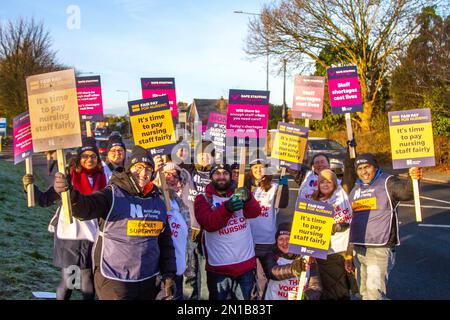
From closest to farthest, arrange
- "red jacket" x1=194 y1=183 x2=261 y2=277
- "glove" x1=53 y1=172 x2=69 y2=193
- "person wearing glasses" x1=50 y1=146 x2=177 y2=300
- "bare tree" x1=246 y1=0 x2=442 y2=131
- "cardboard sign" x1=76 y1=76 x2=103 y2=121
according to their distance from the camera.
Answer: "glove" x1=53 y1=172 x2=69 y2=193, "person wearing glasses" x1=50 y1=146 x2=177 y2=300, "red jacket" x1=194 y1=183 x2=261 y2=277, "cardboard sign" x1=76 y1=76 x2=103 y2=121, "bare tree" x1=246 y1=0 x2=442 y2=131

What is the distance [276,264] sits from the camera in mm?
4582

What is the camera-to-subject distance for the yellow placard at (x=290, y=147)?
587 cm

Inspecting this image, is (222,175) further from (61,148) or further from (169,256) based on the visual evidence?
(61,148)

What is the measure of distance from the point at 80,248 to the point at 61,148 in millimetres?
1289

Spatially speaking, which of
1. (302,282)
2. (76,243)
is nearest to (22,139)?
(76,243)

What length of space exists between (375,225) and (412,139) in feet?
3.27

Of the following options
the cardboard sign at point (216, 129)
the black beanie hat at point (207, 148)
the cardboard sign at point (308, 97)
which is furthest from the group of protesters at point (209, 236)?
the cardboard sign at point (308, 97)

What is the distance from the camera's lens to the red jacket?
4.07 m

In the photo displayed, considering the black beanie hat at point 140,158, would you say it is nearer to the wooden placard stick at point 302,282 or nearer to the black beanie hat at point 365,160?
the wooden placard stick at point 302,282

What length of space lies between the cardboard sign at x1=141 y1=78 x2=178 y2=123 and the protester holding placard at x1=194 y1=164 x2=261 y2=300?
2.85 meters

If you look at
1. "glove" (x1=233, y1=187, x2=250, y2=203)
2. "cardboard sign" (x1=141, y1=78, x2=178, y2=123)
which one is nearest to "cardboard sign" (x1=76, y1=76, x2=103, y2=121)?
"cardboard sign" (x1=141, y1=78, x2=178, y2=123)

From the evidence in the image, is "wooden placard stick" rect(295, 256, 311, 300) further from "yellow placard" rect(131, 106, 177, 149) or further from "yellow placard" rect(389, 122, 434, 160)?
"yellow placard" rect(131, 106, 177, 149)
